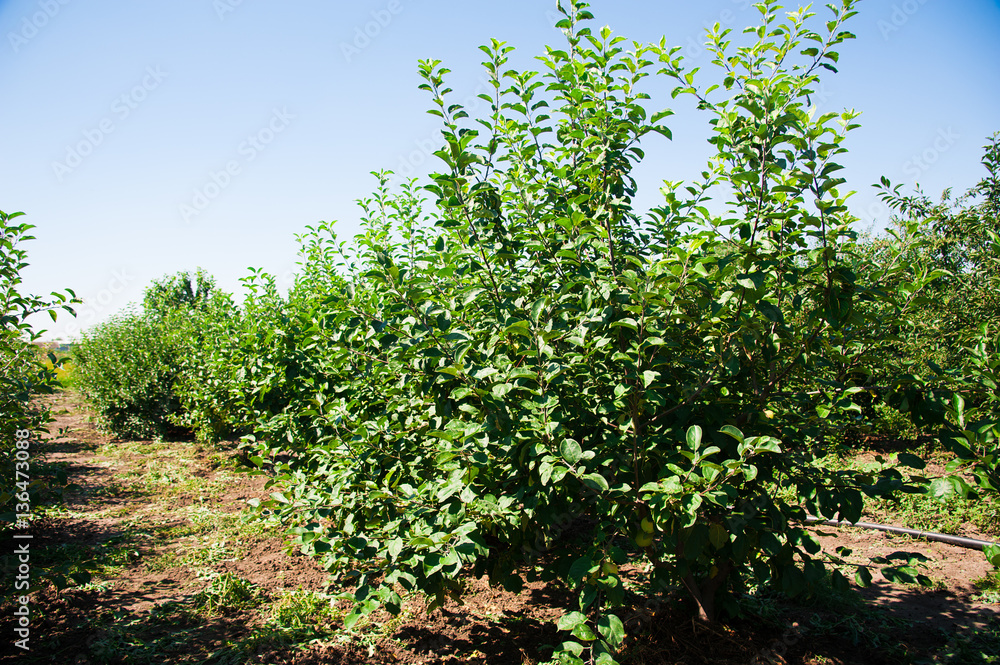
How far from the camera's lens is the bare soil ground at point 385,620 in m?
2.88

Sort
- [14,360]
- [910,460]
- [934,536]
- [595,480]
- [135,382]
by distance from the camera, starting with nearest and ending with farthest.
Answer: [595,480]
[910,460]
[14,360]
[934,536]
[135,382]

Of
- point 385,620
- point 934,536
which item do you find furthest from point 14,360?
point 934,536

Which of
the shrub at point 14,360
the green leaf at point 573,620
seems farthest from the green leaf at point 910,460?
the shrub at point 14,360

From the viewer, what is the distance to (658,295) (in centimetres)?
202

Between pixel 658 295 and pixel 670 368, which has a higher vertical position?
pixel 658 295

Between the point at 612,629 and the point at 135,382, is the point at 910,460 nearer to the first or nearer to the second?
the point at 612,629

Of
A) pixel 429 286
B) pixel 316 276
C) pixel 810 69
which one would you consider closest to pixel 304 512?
pixel 429 286

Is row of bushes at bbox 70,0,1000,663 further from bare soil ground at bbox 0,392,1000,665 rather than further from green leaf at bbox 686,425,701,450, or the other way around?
bare soil ground at bbox 0,392,1000,665

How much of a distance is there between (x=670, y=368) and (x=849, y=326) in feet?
2.62

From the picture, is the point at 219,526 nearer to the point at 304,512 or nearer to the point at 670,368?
the point at 304,512

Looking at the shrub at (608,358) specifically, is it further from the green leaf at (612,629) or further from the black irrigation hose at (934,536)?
the black irrigation hose at (934,536)

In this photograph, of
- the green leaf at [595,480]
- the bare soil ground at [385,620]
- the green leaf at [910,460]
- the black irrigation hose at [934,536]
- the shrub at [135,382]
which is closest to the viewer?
the green leaf at [595,480]

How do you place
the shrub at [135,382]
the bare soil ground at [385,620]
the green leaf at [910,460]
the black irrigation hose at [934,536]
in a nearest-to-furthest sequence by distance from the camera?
the green leaf at [910,460] → the bare soil ground at [385,620] → the black irrigation hose at [934,536] → the shrub at [135,382]

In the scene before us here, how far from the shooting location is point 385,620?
3.41 meters
